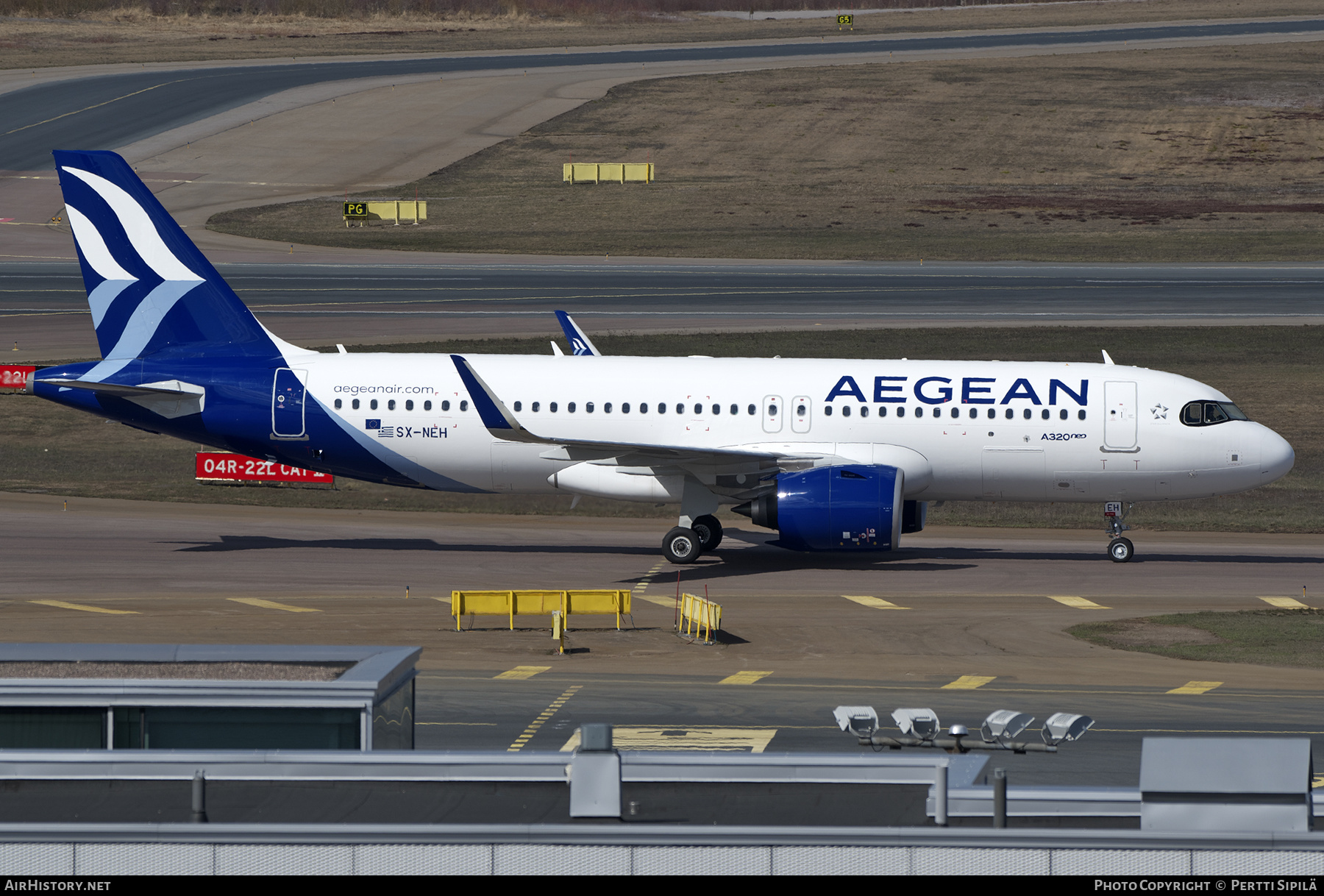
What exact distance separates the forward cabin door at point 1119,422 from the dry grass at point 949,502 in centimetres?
668

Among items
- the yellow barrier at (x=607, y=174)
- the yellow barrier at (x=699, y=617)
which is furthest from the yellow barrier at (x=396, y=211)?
the yellow barrier at (x=699, y=617)

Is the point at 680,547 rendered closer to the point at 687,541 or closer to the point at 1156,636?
the point at 687,541

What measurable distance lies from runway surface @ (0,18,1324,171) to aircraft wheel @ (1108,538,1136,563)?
3199 inches

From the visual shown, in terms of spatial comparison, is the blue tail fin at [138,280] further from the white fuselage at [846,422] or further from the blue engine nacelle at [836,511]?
A: the blue engine nacelle at [836,511]

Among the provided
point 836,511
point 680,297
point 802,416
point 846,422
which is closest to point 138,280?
point 802,416

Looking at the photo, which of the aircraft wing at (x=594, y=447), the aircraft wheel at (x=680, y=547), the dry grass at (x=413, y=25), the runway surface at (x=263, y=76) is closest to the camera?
the aircraft wing at (x=594, y=447)

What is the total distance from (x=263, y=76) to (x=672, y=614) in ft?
367

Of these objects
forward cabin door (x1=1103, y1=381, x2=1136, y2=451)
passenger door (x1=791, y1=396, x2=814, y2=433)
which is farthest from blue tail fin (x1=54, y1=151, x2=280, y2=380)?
forward cabin door (x1=1103, y1=381, x2=1136, y2=451)

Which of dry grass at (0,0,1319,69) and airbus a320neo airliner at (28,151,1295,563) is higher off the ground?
dry grass at (0,0,1319,69)

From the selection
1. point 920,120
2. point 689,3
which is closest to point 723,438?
point 920,120

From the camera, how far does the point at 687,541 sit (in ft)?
121

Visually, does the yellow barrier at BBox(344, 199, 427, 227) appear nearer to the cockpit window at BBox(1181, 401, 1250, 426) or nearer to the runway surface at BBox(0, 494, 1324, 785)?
the runway surface at BBox(0, 494, 1324, 785)

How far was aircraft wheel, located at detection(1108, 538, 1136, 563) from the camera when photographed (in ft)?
124

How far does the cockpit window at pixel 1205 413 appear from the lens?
37.3m
